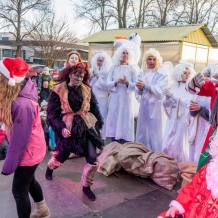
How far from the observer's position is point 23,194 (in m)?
2.27

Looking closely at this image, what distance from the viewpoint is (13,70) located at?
2146mm

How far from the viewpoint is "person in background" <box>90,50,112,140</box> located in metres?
5.28

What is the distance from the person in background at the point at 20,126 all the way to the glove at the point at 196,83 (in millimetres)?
1441

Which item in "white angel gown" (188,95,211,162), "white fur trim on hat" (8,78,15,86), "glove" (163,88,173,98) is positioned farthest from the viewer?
"glove" (163,88,173,98)

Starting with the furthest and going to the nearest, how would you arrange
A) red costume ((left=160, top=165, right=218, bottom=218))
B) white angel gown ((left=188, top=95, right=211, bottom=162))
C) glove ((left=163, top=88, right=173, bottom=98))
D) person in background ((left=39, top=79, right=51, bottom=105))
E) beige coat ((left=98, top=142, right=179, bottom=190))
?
person in background ((left=39, top=79, right=51, bottom=105)) → glove ((left=163, top=88, right=173, bottom=98)) → white angel gown ((left=188, top=95, right=211, bottom=162)) → beige coat ((left=98, top=142, right=179, bottom=190)) → red costume ((left=160, top=165, right=218, bottom=218))

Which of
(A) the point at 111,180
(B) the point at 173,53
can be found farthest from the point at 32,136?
(B) the point at 173,53

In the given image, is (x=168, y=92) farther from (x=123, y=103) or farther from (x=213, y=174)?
(x=213, y=174)

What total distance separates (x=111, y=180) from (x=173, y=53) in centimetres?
1165

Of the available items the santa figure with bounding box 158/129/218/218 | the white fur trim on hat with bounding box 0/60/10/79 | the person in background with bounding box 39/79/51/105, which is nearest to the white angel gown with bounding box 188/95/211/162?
the santa figure with bounding box 158/129/218/218

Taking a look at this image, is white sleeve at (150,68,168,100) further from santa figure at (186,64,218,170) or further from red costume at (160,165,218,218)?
red costume at (160,165,218,218)

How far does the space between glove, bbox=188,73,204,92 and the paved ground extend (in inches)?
56.0

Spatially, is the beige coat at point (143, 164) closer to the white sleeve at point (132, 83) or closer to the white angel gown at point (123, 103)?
the white angel gown at point (123, 103)

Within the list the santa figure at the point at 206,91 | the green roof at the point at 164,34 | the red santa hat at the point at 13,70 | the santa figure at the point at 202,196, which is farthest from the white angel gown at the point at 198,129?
the green roof at the point at 164,34

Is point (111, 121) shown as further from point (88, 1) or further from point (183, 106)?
point (88, 1)
